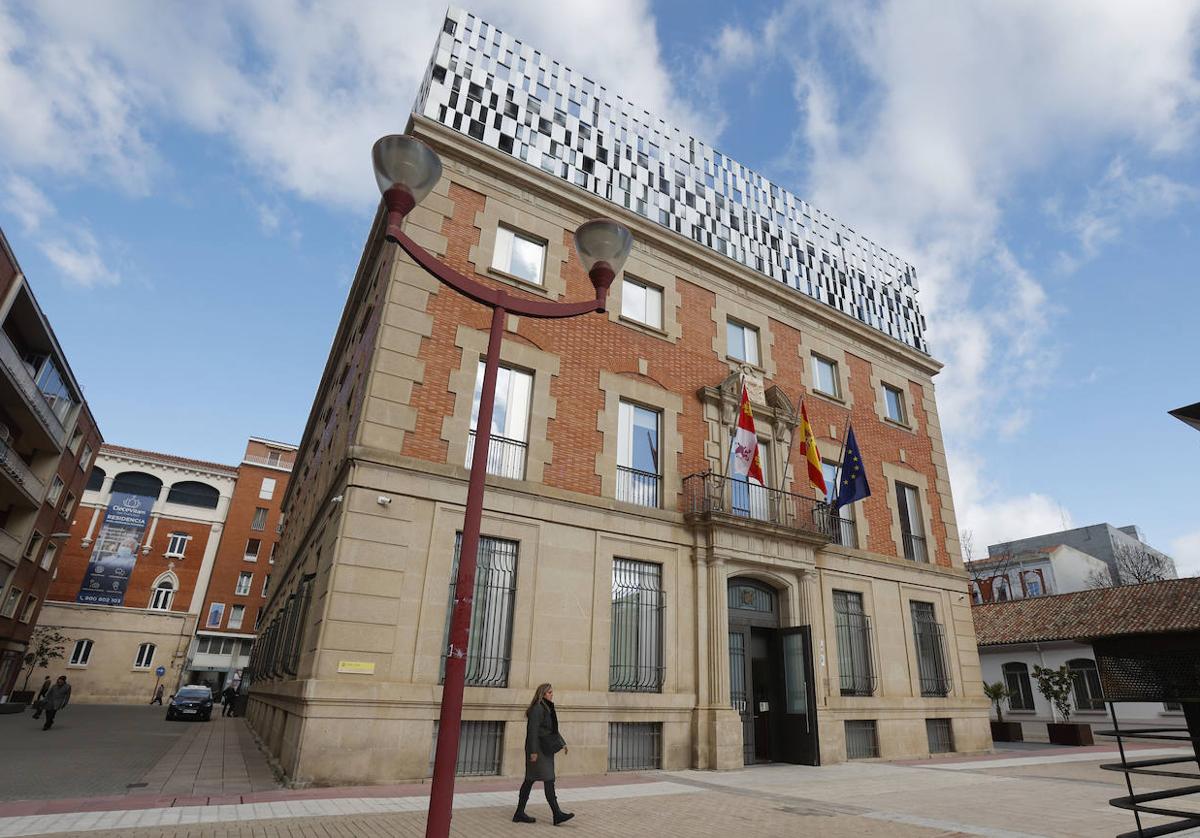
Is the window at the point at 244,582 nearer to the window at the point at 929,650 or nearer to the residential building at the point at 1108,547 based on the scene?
the window at the point at 929,650

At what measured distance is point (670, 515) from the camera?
568 inches

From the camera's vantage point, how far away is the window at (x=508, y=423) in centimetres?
1292

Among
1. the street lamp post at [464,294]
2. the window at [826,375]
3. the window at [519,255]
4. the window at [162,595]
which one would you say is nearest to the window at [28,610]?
the window at [162,595]

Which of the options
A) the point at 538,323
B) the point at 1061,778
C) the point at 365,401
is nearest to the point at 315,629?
the point at 365,401

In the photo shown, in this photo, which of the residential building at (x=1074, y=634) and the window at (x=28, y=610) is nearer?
the residential building at (x=1074, y=634)

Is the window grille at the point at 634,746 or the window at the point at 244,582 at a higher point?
the window at the point at 244,582

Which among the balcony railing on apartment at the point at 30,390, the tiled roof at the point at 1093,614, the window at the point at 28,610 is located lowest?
the window at the point at 28,610

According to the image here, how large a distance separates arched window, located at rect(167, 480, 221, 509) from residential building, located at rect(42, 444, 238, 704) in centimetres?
7

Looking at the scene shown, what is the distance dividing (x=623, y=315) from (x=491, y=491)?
228 inches

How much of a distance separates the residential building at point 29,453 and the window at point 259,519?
1482 centimetres

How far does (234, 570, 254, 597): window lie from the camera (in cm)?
4942

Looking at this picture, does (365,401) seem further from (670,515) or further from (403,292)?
(670,515)

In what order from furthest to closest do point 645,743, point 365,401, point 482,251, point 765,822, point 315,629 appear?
1. point 482,251
2. point 645,743
3. point 365,401
4. point 315,629
5. point 765,822

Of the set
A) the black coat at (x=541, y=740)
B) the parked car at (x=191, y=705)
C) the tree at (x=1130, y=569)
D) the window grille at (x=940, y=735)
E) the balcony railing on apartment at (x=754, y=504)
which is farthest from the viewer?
the tree at (x=1130, y=569)
